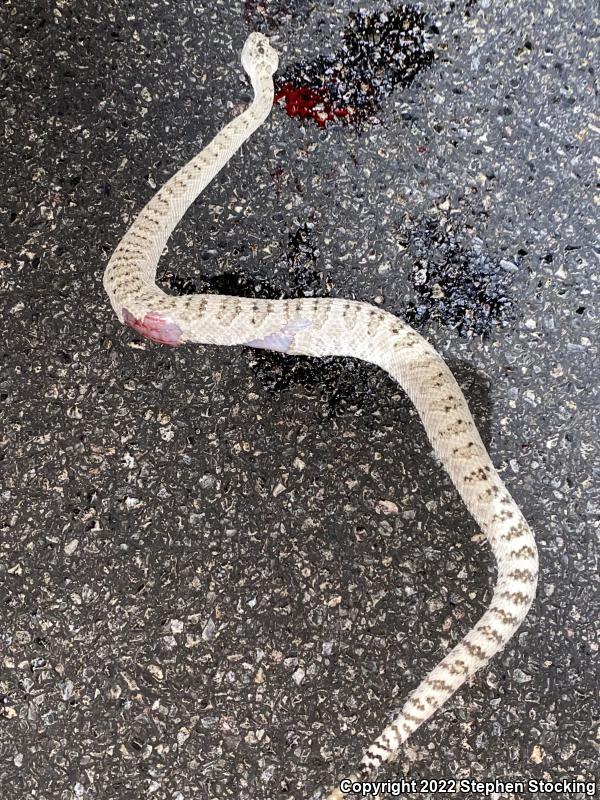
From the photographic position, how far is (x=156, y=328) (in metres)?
1.64

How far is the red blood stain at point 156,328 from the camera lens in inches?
64.1

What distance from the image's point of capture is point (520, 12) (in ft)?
6.08

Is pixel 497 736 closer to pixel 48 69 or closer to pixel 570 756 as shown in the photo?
pixel 570 756

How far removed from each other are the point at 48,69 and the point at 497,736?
2013 millimetres

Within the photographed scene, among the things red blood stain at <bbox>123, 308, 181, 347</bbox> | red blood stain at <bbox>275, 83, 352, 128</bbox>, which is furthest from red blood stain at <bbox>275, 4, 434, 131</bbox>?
red blood stain at <bbox>123, 308, 181, 347</bbox>

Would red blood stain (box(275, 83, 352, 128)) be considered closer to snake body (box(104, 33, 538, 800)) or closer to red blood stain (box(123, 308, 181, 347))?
snake body (box(104, 33, 538, 800))

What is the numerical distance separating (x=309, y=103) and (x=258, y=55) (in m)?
0.18

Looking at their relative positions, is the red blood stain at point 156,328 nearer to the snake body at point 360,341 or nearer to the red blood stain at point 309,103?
the snake body at point 360,341

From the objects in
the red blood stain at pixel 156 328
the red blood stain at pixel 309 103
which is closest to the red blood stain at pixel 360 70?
the red blood stain at pixel 309 103

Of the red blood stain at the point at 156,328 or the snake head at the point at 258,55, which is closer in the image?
the red blood stain at the point at 156,328

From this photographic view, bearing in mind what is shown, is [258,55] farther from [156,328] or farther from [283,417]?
[283,417]

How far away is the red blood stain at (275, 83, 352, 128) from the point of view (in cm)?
183

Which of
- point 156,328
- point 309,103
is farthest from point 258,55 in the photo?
point 156,328

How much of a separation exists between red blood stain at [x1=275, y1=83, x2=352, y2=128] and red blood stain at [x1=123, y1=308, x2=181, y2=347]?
0.69 m
